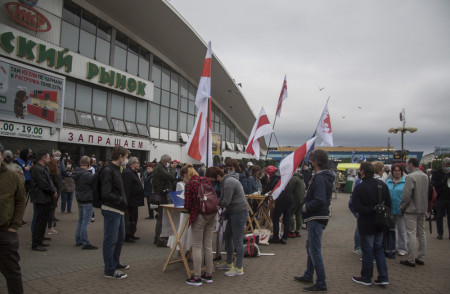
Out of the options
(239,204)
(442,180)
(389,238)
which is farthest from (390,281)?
(442,180)

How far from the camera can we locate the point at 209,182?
474cm

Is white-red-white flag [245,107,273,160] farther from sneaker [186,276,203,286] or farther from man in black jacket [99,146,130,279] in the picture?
sneaker [186,276,203,286]

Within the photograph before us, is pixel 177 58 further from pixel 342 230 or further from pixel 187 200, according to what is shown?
pixel 187 200

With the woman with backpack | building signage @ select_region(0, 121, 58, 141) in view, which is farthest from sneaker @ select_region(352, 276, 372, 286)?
building signage @ select_region(0, 121, 58, 141)

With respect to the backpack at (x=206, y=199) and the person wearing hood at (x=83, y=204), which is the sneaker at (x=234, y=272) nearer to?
the backpack at (x=206, y=199)

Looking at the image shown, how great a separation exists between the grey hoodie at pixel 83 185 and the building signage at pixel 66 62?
12.5 m

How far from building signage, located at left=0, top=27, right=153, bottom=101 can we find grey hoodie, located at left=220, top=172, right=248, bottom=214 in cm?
1580

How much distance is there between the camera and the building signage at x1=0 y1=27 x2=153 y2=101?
16.1m

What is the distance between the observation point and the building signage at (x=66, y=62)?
16.1 m

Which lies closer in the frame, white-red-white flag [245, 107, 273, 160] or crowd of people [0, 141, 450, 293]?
crowd of people [0, 141, 450, 293]

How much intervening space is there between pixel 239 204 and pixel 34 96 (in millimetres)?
16062

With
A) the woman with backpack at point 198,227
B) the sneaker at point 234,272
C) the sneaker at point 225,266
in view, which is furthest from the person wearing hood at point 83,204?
the sneaker at point 234,272

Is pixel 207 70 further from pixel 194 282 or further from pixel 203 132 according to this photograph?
pixel 194 282

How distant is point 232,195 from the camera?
5004 millimetres
